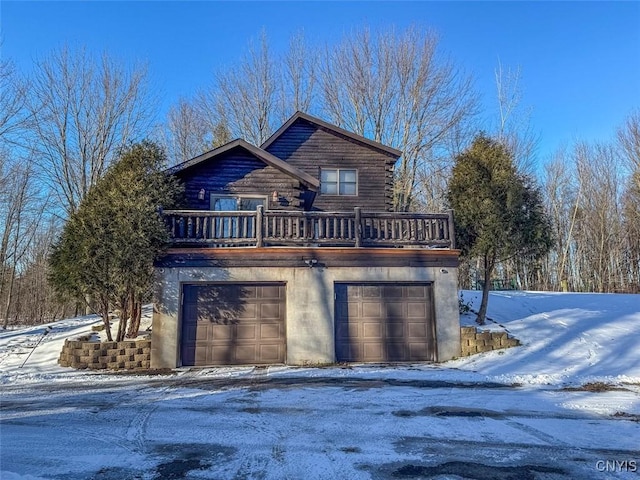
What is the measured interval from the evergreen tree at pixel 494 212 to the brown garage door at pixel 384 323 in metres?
2.28

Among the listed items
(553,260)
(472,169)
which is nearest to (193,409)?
(472,169)

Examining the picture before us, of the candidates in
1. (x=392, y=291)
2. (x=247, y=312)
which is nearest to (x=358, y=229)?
(x=392, y=291)

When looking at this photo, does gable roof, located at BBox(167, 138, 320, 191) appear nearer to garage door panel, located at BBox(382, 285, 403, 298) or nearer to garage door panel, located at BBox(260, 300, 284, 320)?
garage door panel, located at BBox(382, 285, 403, 298)

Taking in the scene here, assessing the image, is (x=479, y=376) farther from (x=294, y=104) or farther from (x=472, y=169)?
(x=294, y=104)

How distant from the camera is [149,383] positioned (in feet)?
25.7

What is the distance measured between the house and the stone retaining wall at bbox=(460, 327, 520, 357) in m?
0.20

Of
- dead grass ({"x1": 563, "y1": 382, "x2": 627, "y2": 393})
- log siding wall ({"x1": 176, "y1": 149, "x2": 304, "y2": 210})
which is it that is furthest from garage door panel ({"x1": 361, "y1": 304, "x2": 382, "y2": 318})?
dead grass ({"x1": 563, "y1": 382, "x2": 627, "y2": 393})

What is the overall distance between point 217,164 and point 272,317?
17.9ft

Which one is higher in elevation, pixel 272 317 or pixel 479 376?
pixel 272 317

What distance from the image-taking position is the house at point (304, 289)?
32.7ft

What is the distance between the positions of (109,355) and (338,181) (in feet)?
31.3

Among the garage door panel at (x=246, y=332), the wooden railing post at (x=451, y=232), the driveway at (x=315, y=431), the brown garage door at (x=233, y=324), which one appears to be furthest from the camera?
the wooden railing post at (x=451, y=232)

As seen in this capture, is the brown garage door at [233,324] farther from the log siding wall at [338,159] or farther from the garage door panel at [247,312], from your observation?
the log siding wall at [338,159]

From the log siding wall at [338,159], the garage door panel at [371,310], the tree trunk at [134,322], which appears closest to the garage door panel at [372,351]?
the garage door panel at [371,310]
